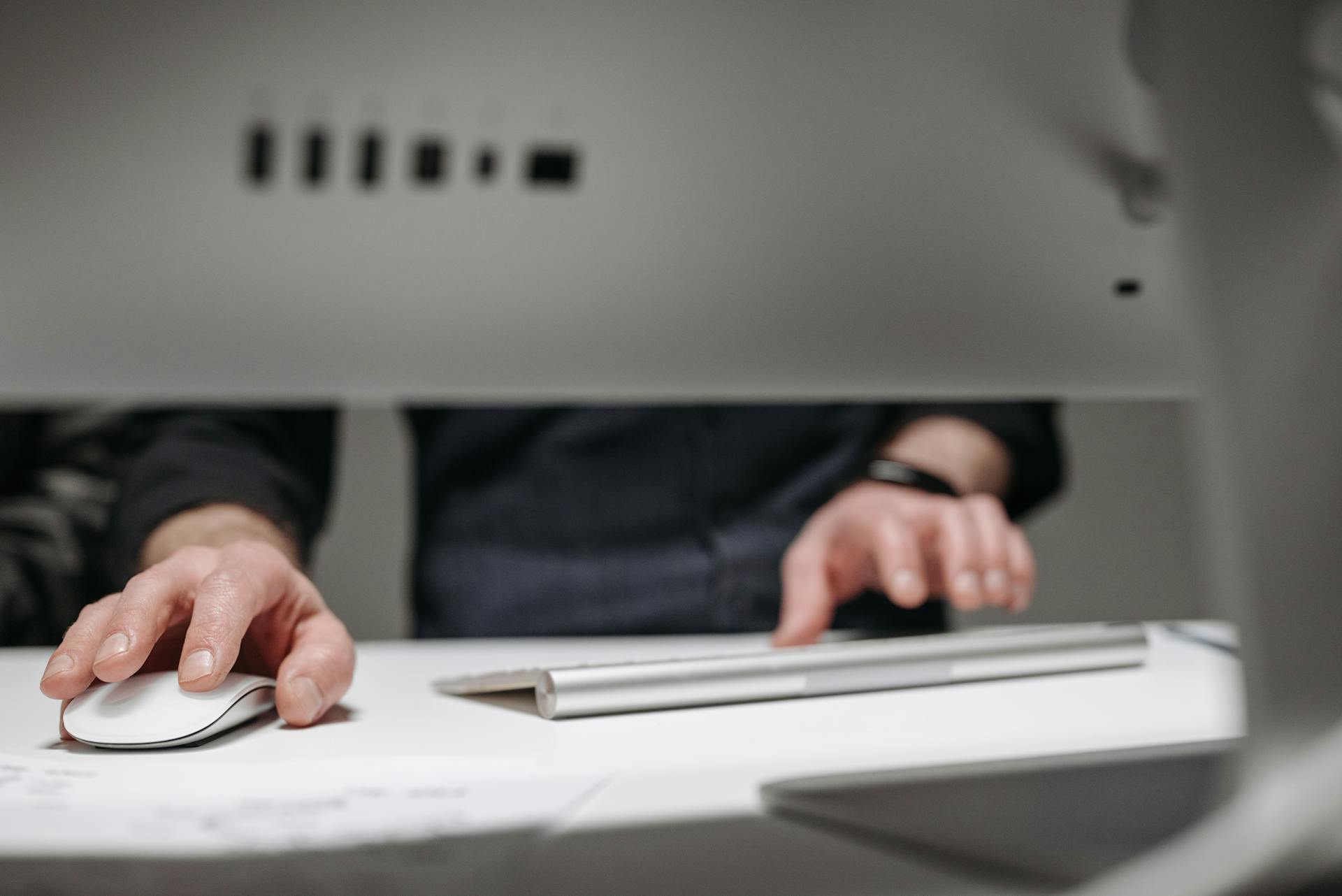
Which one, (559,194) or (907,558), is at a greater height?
(559,194)

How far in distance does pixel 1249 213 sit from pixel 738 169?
15cm

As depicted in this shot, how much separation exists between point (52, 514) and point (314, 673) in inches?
22.3

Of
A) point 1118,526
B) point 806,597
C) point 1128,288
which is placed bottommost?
point 1118,526

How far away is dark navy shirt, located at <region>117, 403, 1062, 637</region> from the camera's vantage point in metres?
0.88

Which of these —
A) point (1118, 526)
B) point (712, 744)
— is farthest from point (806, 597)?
point (1118, 526)

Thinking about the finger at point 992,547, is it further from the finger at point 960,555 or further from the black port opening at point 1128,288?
the black port opening at point 1128,288

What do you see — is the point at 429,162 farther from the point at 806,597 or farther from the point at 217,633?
the point at 806,597

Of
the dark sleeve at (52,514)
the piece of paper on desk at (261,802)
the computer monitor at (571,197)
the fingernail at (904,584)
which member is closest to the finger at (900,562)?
the fingernail at (904,584)

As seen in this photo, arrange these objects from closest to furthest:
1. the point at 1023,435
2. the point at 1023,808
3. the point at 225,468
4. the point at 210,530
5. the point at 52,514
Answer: the point at 1023,808 < the point at 210,530 < the point at 225,468 < the point at 52,514 < the point at 1023,435

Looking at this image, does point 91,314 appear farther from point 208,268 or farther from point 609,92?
point 609,92

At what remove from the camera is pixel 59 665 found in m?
0.30

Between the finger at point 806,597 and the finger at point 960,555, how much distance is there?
83 millimetres

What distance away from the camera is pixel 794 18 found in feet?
0.94

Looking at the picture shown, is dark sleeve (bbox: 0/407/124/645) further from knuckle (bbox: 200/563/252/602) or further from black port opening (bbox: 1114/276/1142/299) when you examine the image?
black port opening (bbox: 1114/276/1142/299)
